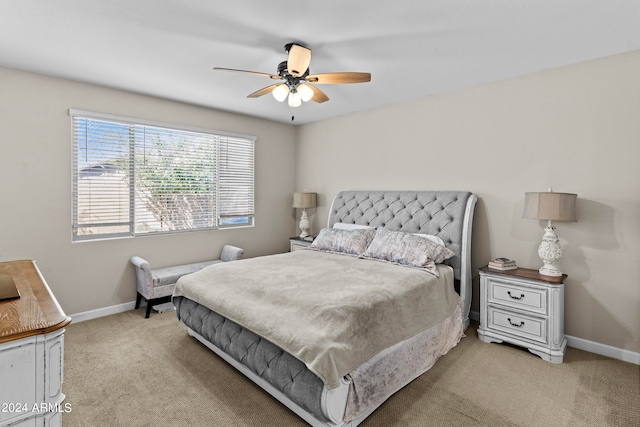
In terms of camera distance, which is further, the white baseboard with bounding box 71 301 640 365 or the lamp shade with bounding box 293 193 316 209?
the lamp shade with bounding box 293 193 316 209

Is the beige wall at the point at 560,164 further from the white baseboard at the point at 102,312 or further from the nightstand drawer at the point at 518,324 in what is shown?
the white baseboard at the point at 102,312

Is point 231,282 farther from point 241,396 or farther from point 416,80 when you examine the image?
point 416,80

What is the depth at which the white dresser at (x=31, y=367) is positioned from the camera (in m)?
1.07

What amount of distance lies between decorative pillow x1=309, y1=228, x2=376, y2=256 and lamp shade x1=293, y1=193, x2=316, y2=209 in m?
1.12

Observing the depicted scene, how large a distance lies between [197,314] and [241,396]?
34.4 inches

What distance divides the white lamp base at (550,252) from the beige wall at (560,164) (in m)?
0.22

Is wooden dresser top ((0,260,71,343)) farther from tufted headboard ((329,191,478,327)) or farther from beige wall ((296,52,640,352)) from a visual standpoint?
beige wall ((296,52,640,352))

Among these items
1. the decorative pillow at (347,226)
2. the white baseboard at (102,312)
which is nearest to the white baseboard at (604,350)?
the decorative pillow at (347,226)

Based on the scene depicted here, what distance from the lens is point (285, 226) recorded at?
552 centimetres

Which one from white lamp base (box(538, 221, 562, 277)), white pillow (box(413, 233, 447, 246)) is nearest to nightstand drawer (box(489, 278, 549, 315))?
white lamp base (box(538, 221, 562, 277))

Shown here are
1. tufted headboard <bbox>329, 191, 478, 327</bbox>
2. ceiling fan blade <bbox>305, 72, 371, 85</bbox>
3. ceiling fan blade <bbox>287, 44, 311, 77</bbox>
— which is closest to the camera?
ceiling fan blade <bbox>287, 44, 311, 77</bbox>

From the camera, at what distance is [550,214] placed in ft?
9.05

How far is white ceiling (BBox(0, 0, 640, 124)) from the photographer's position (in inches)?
82.6

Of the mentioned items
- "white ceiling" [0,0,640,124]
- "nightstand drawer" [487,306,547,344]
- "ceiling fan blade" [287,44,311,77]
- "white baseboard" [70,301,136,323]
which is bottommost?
"white baseboard" [70,301,136,323]
